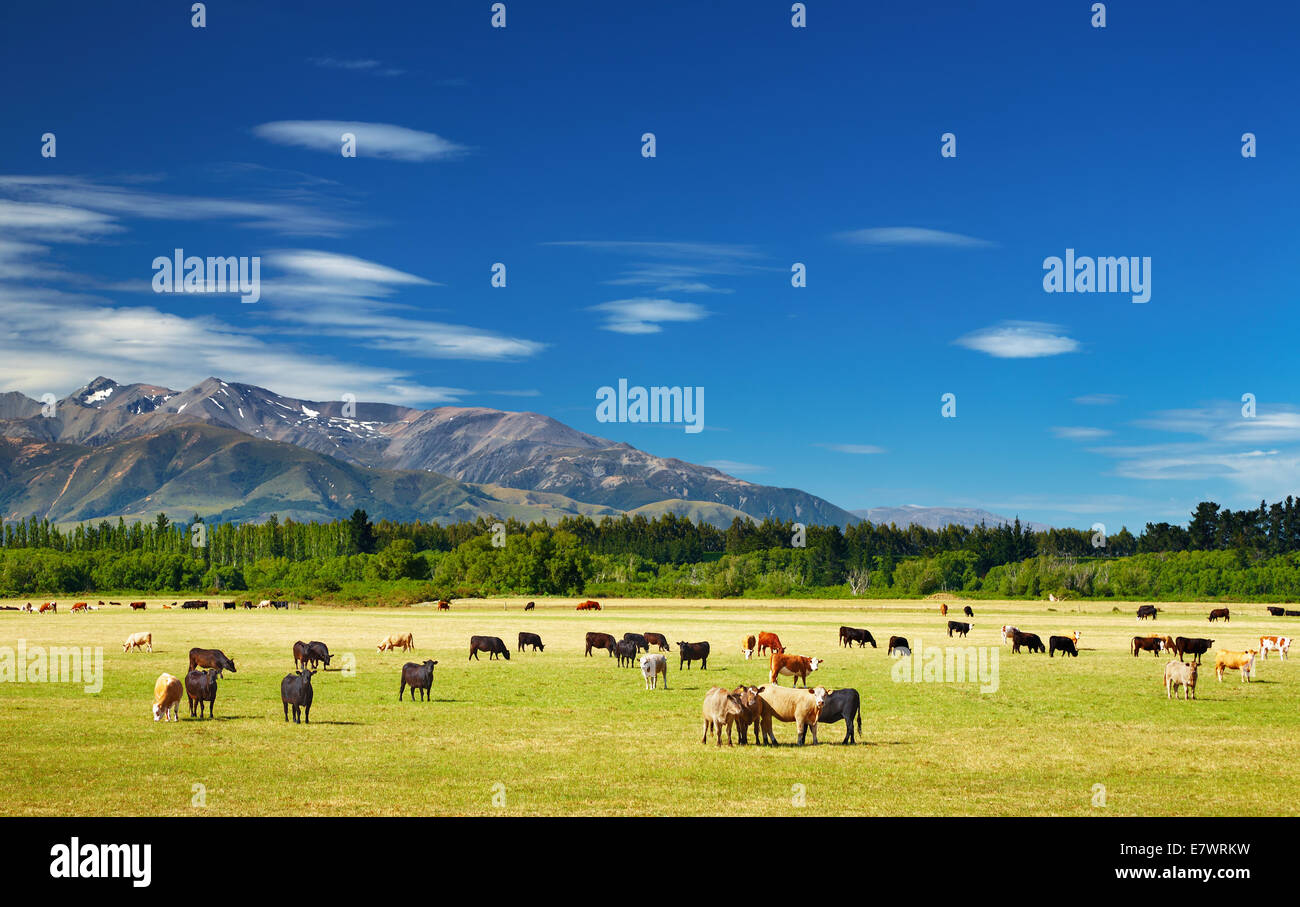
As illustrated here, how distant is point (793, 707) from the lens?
2394 centimetres

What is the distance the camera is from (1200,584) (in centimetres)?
15900

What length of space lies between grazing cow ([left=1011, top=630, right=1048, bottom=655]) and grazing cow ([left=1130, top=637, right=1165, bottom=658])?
459 centimetres

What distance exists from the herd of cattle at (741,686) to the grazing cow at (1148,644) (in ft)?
0.17

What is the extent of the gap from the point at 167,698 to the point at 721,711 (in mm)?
14460

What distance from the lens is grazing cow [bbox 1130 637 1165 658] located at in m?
52.3

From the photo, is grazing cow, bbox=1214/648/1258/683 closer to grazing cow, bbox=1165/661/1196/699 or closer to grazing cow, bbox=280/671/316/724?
grazing cow, bbox=1165/661/1196/699

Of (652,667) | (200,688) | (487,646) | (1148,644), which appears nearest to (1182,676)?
(652,667)

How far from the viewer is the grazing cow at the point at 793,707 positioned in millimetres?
23578

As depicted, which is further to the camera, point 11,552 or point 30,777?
point 11,552

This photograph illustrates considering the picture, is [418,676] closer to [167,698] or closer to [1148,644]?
[167,698]
